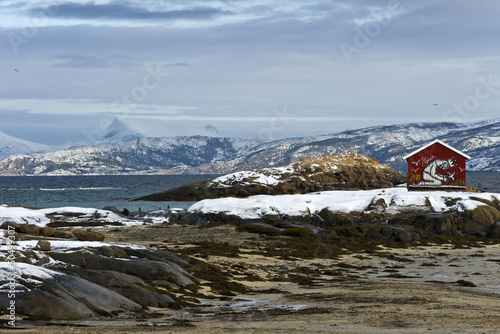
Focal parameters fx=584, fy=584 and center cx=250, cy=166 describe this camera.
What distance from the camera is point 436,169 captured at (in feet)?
194

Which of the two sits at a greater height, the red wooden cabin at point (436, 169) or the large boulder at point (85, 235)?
the red wooden cabin at point (436, 169)

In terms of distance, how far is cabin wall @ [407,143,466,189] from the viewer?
5903 centimetres

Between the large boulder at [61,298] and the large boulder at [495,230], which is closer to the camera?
the large boulder at [61,298]

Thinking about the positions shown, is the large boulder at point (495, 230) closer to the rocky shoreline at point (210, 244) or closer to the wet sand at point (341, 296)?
the rocky shoreline at point (210, 244)

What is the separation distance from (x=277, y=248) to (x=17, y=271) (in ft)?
72.3

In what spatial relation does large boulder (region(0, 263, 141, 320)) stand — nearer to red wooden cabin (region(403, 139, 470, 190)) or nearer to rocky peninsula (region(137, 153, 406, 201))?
red wooden cabin (region(403, 139, 470, 190))

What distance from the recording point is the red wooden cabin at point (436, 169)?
59.0m

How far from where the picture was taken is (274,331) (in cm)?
1477

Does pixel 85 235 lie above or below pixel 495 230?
above

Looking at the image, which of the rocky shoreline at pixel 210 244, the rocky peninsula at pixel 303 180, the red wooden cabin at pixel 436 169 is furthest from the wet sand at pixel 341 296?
the rocky peninsula at pixel 303 180

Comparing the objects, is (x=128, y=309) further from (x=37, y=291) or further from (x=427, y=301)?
(x=427, y=301)

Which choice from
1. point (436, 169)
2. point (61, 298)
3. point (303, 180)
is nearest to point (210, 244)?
point (61, 298)

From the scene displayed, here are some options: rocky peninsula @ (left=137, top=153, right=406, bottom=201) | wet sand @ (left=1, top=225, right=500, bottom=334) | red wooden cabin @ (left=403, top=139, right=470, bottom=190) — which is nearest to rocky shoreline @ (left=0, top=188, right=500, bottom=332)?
wet sand @ (left=1, top=225, right=500, bottom=334)

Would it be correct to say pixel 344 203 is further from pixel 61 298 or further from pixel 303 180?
pixel 61 298
